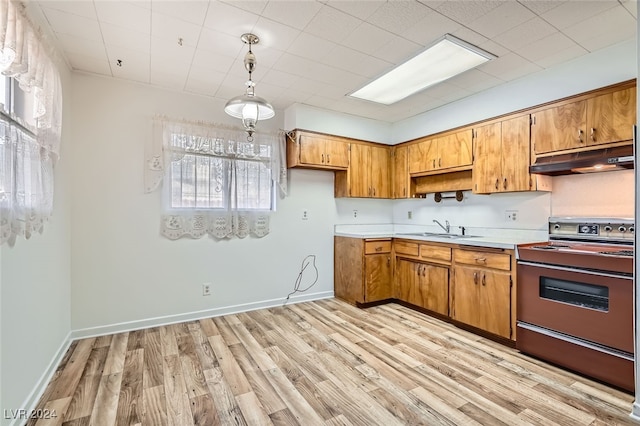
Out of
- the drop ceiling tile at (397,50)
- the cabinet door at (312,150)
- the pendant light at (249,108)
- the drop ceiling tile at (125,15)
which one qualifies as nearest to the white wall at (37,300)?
the drop ceiling tile at (125,15)

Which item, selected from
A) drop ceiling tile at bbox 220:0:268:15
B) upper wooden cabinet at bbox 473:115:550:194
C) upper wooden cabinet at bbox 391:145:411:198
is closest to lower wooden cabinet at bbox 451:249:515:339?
upper wooden cabinet at bbox 473:115:550:194

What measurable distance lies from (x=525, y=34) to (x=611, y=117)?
3.29 ft

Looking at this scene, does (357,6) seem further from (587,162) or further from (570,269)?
(570,269)

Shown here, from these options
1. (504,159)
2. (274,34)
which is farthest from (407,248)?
(274,34)

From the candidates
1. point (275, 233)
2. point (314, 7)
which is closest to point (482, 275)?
point (275, 233)

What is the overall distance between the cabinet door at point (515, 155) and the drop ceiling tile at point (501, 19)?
1112 mm

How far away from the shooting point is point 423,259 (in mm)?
3680

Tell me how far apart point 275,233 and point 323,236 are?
28.9 inches

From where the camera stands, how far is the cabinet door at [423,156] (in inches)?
159

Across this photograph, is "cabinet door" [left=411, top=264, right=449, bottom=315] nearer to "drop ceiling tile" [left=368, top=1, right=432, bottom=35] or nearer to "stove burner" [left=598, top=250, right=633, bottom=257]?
"stove burner" [left=598, top=250, right=633, bottom=257]

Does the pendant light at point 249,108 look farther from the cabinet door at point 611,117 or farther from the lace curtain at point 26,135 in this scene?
the cabinet door at point 611,117

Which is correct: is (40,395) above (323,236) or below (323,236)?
below

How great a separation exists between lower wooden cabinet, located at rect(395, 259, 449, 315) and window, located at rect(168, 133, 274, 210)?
1922 mm

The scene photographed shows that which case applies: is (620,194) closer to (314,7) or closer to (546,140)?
(546,140)
